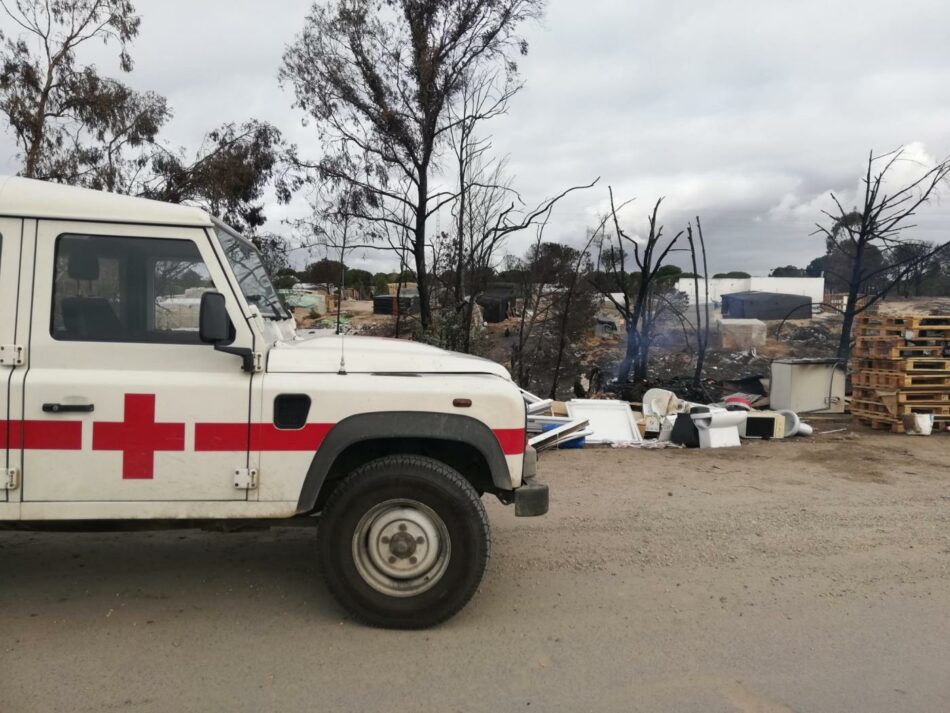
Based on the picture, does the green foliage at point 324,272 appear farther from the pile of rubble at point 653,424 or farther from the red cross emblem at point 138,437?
the red cross emblem at point 138,437

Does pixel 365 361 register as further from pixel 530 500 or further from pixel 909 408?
pixel 909 408

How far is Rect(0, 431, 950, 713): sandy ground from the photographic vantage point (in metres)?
3.16

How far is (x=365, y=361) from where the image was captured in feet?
12.6

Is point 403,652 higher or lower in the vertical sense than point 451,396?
lower

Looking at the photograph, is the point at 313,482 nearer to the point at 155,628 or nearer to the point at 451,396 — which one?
the point at 451,396

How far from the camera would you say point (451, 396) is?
3713mm

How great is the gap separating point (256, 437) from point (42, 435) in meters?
1.01

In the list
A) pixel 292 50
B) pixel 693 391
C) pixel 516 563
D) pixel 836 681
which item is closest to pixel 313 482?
pixel 516 563

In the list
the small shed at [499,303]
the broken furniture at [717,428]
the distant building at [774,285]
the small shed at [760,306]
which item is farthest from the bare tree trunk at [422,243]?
the distant building at [774,285]

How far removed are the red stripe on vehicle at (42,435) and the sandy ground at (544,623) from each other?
0.99 meters

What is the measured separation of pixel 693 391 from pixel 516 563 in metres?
8.13

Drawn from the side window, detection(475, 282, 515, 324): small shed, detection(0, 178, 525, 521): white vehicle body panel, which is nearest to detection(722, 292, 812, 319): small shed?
detection(475, 282, 515, 324): small shed

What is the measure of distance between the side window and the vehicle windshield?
21 cm

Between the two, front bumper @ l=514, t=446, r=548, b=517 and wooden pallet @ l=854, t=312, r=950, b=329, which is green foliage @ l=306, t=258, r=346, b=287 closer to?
wooden pallet @ l=854, t=312, r=950, b=329
